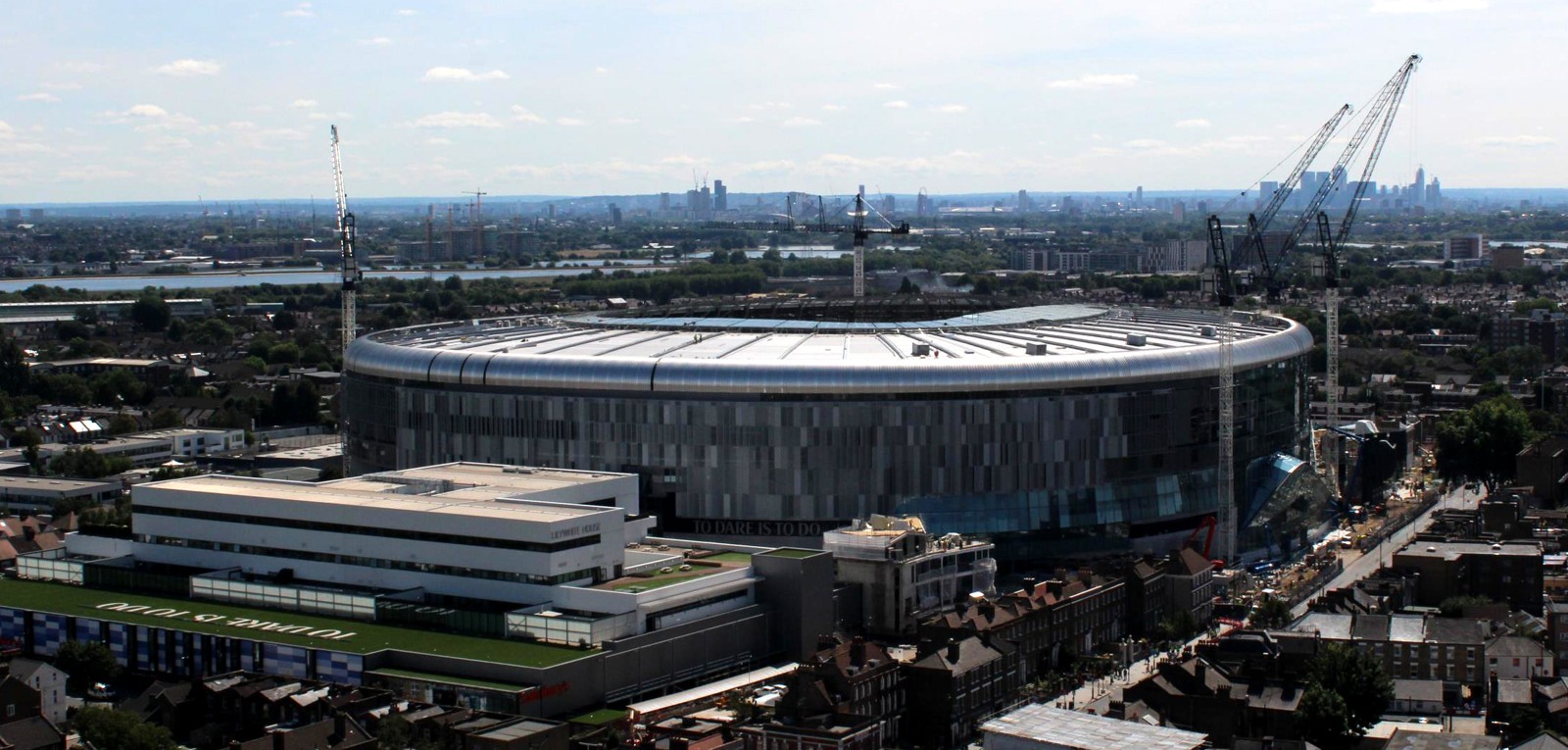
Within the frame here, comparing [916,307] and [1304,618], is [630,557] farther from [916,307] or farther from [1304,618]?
[916,307]

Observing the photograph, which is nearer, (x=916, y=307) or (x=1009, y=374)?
(x=1009, y=374)

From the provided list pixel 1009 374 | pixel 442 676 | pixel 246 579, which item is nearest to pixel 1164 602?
pixel 1009 374

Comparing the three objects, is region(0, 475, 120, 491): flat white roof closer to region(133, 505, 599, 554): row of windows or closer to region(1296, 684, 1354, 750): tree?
region(133, 505, 599, 554): row of windows

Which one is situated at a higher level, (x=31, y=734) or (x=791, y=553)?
(x=791, y=553)

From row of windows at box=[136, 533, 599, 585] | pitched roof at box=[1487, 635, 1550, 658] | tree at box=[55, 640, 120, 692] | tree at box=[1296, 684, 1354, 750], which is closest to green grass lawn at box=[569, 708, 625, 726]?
row of windows at box=[136, 533, 599, 585]

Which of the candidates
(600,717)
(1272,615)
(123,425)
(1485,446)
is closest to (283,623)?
(600,717)

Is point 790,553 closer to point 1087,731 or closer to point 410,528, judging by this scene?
point 410,528

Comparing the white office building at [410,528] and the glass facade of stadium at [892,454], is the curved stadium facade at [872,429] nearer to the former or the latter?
the glass facade of stadium at [892,454]
